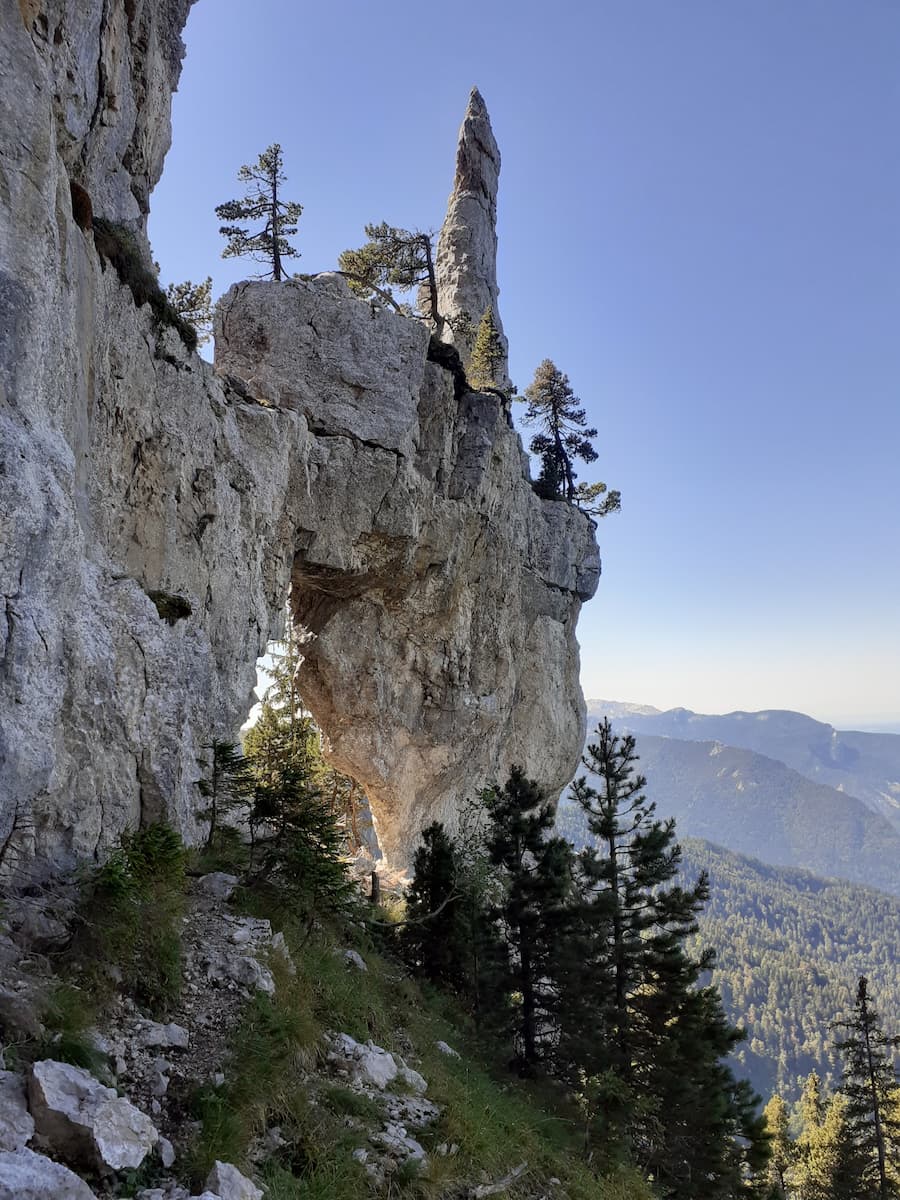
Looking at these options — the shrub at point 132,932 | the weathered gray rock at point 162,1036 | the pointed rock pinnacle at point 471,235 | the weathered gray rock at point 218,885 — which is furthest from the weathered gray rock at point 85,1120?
the pointed rock pinnacle at point 471,235

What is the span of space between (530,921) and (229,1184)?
46.3ft

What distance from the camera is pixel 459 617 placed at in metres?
33.5

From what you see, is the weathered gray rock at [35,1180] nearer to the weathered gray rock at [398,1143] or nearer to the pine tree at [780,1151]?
the weathered gray rock at [398,1143]

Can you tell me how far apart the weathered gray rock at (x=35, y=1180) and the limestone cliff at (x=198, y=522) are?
12.1ft

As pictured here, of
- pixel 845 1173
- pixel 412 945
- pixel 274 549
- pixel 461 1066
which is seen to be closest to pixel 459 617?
pixel 274 549

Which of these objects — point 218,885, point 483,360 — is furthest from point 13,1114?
point 483,360

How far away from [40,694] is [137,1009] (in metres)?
3.69

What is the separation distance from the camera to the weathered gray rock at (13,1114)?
4.71 meters

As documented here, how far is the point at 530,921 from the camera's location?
1848 cm

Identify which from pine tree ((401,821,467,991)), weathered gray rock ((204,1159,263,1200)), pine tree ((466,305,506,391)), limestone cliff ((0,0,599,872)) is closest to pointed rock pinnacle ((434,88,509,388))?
pine tree ((466,305,506,391))

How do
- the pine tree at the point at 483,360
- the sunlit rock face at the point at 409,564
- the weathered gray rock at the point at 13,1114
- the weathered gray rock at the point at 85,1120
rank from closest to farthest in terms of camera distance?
the weathered gray rock at the point at 13,1114 < the weathered gray rock at the point at 85,1120 < the sunlit rock face at the point at 409,564 < the pine tree at the point at 483,360

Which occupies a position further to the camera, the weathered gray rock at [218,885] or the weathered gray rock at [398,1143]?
the weathered gray rock at [218,885]

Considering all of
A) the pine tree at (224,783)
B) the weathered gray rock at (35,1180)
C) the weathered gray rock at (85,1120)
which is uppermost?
the pine tree at (224,783)

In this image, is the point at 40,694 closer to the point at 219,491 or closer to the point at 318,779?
the point at 219,491
